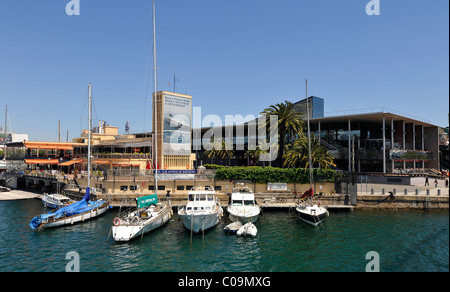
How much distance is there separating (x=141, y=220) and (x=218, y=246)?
9.71 metres

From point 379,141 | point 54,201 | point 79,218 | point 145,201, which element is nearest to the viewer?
point 145,201

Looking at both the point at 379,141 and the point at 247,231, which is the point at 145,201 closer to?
the point at 247,231

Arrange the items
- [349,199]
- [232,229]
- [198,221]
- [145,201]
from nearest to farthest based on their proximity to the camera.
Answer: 1. [198,221]
2. [232,229]
3. [145,201]
4. [349,199]

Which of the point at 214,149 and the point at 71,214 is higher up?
the point at 214,149

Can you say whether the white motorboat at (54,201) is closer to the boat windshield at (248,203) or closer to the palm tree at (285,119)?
the boat windshield at (248,203)

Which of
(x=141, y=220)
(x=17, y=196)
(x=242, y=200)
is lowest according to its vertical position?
(x=17, y=196)

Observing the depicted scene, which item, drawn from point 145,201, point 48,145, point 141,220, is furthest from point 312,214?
point 48,145

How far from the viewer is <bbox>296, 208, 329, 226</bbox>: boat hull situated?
113 feet

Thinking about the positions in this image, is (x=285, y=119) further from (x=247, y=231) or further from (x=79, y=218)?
(x=79, y=218)

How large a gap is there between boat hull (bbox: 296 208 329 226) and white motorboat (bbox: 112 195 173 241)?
57.6 feet

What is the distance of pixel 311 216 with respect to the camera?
34.5 m

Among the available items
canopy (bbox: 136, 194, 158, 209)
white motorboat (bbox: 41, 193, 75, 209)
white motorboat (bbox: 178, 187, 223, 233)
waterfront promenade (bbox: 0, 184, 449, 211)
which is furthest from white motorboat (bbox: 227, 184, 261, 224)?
white motorboat (bbox: 41, 193, 75, 209)

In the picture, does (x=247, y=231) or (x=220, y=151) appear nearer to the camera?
(x=247, y=231)

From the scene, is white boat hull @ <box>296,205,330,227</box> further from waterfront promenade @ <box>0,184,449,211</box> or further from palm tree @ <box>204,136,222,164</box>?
palm tree @ <box>204,136,222,164</box>
